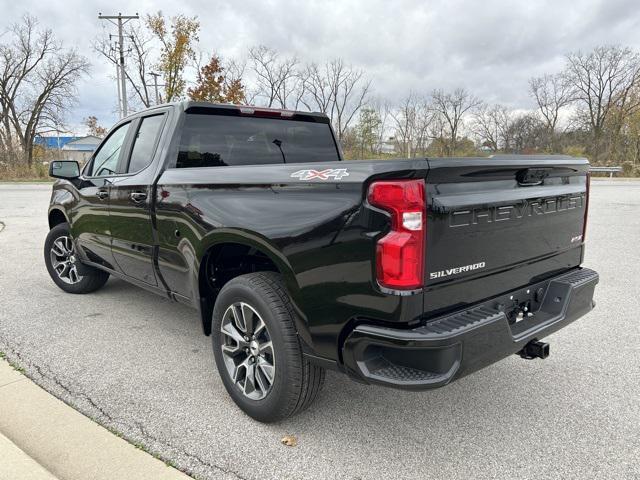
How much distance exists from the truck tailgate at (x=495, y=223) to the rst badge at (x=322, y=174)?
404mm

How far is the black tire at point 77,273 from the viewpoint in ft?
16.7

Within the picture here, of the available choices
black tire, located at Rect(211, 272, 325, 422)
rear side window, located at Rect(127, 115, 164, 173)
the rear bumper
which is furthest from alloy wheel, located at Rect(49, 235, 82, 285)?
the rear bumper

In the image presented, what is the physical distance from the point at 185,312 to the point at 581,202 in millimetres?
3616

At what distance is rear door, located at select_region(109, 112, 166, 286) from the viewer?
3564mm

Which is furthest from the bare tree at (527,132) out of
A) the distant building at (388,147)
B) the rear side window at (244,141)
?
the rear side window at (244,141)

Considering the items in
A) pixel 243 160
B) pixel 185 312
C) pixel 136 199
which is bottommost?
pixel 185 312

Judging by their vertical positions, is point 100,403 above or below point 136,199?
below

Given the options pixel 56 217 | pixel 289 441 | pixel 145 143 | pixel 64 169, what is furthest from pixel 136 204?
pixel 56 217

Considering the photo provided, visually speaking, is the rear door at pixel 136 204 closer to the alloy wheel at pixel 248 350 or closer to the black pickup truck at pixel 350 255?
the black pickup truck at pixel 350 255

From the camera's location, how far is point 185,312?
15.3 ft

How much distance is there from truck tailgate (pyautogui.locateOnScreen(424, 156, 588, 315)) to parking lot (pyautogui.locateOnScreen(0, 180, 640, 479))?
837 millimetres

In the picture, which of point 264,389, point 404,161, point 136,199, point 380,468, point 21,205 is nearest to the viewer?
point 404,161

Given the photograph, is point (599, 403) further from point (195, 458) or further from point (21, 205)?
point (21, 205)

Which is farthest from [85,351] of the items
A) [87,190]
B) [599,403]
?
[599,403]
